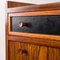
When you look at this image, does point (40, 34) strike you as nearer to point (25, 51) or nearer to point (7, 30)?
point (25, 51)

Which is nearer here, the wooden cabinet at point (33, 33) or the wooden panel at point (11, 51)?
the wooden cabinet at point (33, 33)

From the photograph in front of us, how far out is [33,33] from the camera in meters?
0.81

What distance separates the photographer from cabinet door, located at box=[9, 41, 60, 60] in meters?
0.72

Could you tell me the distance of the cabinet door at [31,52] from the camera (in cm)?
72

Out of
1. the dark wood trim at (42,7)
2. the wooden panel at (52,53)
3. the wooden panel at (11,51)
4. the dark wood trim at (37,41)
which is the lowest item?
the wooden panel at (11,51)

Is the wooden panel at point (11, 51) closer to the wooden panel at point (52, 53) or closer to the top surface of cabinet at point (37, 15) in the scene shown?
the top surface of cabinet at point (37, 15)

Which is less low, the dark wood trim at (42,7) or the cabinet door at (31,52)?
the dark wood trim at (42,7)

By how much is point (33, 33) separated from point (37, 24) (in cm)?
6
